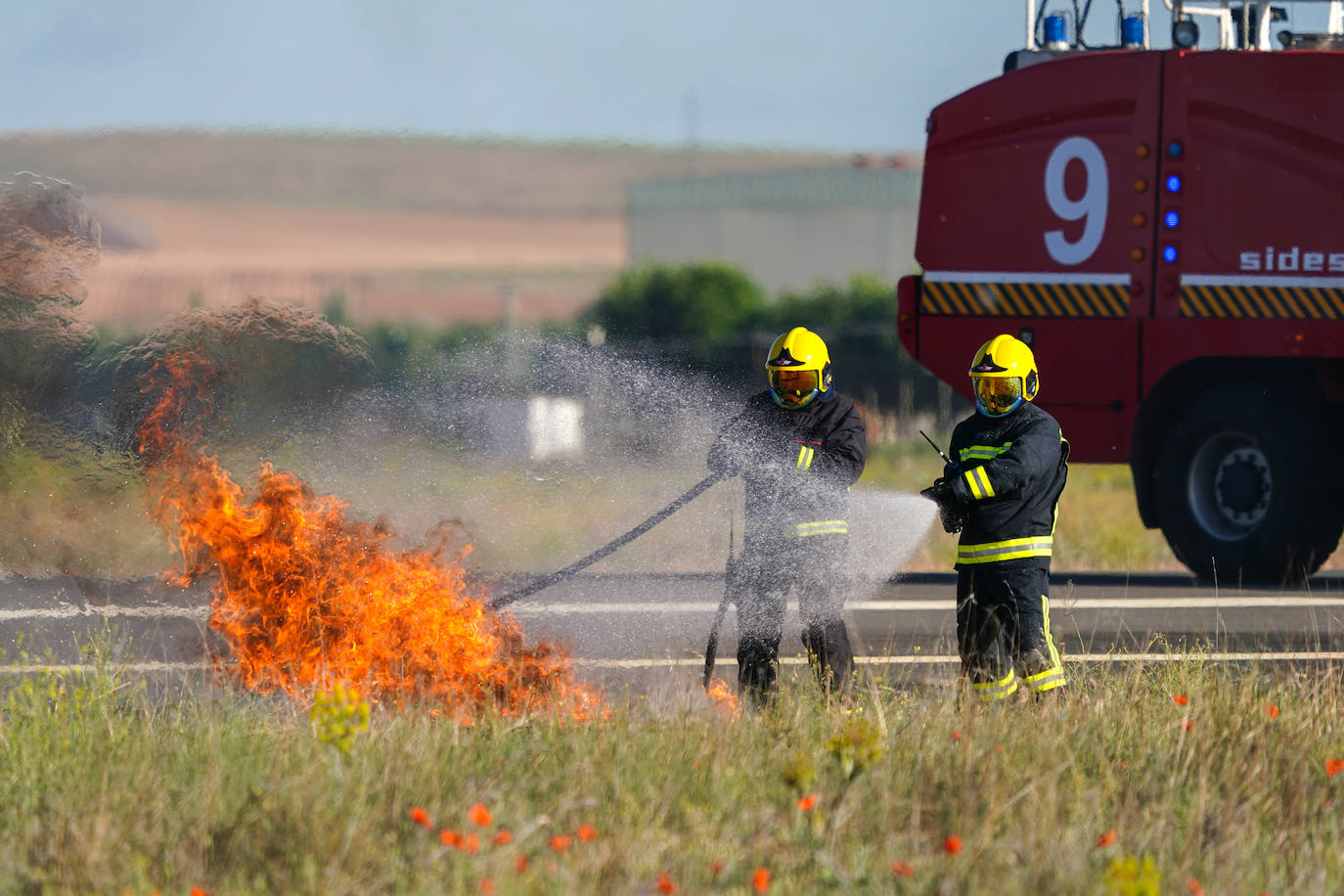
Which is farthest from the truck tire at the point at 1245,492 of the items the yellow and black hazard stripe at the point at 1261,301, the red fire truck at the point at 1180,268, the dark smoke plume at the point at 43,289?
the dark smoke plume at the point at 43,289

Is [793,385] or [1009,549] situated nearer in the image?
[1009,549]

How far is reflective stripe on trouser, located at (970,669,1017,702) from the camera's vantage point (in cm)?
599

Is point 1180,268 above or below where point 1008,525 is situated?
above

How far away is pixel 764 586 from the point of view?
6.46m

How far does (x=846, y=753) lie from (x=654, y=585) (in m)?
5.95

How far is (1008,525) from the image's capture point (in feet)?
20.0

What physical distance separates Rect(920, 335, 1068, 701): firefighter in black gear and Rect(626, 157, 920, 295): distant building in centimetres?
4621

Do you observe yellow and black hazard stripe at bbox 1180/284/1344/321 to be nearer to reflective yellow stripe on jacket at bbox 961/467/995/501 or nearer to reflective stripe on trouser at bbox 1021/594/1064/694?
reflective stripe on trouser at bbox 1021/594/1064/694

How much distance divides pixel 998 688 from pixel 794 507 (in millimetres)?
1025

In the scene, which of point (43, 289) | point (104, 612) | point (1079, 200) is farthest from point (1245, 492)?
point (43, 289)

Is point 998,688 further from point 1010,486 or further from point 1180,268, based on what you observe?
point 1180,268

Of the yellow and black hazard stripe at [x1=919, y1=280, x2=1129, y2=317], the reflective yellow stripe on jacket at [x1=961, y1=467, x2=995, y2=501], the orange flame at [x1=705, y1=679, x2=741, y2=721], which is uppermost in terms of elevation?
the yellow and black hazard stripe at [x1=919, y1=280, x2=1129, y2=317]

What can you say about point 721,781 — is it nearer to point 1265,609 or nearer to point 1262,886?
point 1262,886

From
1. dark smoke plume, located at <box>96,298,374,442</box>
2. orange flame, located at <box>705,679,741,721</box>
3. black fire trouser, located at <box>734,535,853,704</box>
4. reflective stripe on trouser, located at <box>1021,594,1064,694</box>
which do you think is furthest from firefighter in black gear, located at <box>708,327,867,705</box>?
dark smoke plume, located at <box>96,298,374,442</box>
